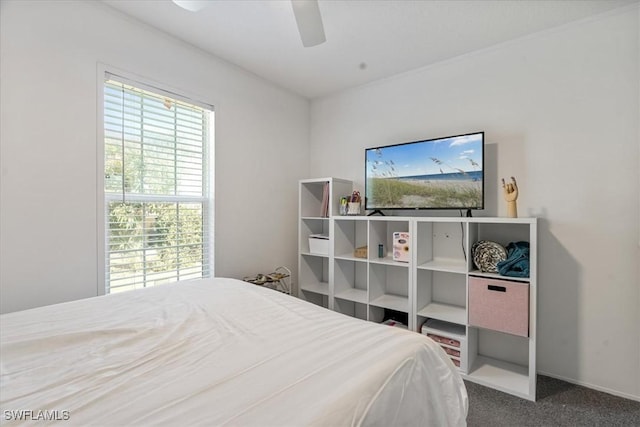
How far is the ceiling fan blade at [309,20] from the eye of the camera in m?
1.35

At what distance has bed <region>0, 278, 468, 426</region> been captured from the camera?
0.76 m

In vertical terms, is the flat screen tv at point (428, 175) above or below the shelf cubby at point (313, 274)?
above

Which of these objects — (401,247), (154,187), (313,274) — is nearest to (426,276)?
(401,247)

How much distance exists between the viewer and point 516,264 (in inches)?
78.4

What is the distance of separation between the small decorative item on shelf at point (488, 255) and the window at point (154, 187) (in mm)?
2119

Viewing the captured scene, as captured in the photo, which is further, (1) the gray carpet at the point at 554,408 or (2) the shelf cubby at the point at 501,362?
(2) the shelf cubby at the point at 501,362

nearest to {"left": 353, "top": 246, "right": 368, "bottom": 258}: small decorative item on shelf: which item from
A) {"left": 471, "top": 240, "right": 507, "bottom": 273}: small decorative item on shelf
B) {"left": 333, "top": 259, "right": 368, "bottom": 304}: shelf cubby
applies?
{"left": 333, "top": 259, "right": 368, "bottom": 304}: shelf cubby

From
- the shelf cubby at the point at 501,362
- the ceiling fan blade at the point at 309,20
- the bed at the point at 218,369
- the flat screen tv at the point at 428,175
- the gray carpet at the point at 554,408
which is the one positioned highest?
the ceiling fan blade at the point at 309,20

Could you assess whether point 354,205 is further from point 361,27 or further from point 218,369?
point 218,369

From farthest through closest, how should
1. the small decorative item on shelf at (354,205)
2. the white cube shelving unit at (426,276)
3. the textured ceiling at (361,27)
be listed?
the small decorative item on shelf at (354,205), the white cube shelving unit at (426,276), the textured ceiling at (361,27)

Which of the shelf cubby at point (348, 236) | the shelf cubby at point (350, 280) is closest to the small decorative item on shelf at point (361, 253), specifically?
the shelf cubby at point (348, 236)

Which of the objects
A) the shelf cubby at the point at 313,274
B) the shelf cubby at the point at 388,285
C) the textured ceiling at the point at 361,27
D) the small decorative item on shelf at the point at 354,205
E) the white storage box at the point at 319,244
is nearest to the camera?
the textured ceiling at the point at 361,27

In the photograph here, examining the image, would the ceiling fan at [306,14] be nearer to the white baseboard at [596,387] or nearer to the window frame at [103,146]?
the window frame at [103,146]

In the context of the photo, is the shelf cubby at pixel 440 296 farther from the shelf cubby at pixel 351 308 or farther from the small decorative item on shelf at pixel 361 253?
the shelf cubby at pixel 351 308
